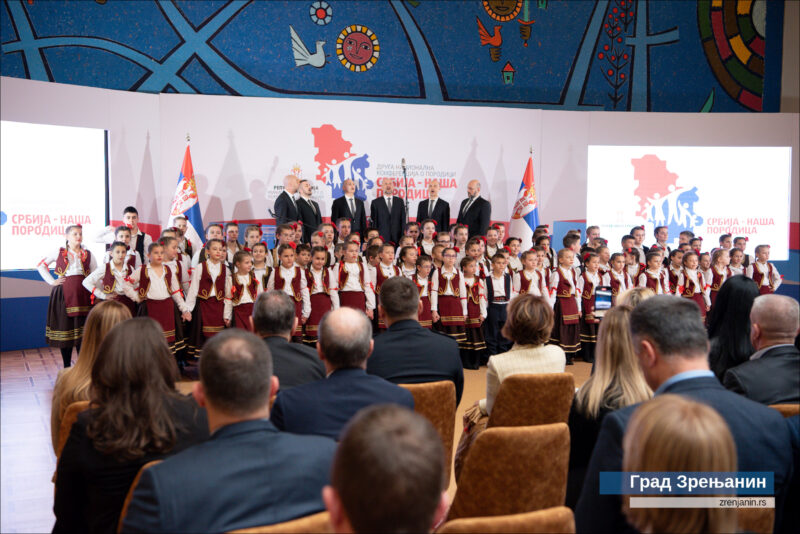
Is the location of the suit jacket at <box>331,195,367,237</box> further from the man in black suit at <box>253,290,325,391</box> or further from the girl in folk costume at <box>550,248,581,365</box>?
the man in black suit at <box>253,290,325,391</box>

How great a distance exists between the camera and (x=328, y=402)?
7.45 feet

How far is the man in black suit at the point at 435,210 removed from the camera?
9.59 meters

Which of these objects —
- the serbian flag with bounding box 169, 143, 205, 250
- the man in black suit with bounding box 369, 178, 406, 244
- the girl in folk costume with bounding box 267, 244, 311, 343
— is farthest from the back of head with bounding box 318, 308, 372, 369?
the man in black suit with bounding box 369, 178, 406, 244

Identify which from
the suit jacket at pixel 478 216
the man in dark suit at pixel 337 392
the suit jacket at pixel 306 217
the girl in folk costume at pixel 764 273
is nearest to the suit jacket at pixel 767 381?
the man in dark suit at pixel 337 392

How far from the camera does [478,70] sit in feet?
36.1

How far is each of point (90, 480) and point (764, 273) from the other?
939 centimetres

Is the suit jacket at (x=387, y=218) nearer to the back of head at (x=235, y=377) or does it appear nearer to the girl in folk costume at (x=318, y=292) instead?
the girl in folk costume at (x=318, y=292)

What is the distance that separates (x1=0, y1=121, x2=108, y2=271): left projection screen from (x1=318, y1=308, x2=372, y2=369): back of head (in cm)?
634

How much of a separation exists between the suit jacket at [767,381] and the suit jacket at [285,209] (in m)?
6.93

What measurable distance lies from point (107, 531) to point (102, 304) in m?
1.07

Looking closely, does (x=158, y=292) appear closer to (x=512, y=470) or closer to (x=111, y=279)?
(x=111, y=279)

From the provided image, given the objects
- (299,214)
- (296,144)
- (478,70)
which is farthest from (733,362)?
(478,70)

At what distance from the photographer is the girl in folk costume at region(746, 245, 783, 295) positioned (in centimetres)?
919

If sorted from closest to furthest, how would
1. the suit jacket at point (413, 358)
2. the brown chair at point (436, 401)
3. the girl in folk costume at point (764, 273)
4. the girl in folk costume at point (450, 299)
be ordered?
the brown chair at point (436, 401)
the suit jacket at point (413, 358)
the girl in folk costume at point (450, 299)
the girl in folk costume at point (764, 273)
